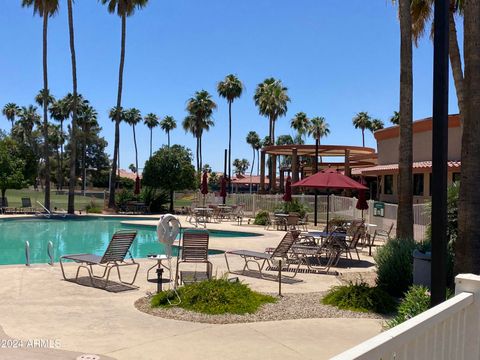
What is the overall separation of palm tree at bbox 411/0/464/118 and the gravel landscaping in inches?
295

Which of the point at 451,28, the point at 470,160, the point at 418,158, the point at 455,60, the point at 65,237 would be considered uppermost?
the point at 451,28

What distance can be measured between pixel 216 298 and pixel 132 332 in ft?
5.15

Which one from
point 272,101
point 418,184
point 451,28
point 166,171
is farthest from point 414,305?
point 272,101

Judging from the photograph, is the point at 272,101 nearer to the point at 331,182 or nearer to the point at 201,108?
the point at 201,108

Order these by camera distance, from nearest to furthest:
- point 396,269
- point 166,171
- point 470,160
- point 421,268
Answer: point 470,160 < point 421,268 < point 396,269 < point 166,171

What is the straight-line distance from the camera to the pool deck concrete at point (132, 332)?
5.45 metres

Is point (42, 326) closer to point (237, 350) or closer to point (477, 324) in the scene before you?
point (237, 350)

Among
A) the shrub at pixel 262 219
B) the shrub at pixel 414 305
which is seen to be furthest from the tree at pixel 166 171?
the shrub at pixel 414 305

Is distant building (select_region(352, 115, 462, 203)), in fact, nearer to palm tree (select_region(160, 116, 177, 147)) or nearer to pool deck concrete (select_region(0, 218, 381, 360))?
pool deck concrete (select_region(0, 218, 381, 360))

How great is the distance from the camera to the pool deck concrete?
5.45 metres

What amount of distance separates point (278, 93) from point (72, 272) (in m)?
48.0

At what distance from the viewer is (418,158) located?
28.0 m

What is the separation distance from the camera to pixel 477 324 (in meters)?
3.76

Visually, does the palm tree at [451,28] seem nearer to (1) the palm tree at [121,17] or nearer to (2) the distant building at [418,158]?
(2) the distant building at [418,158]
